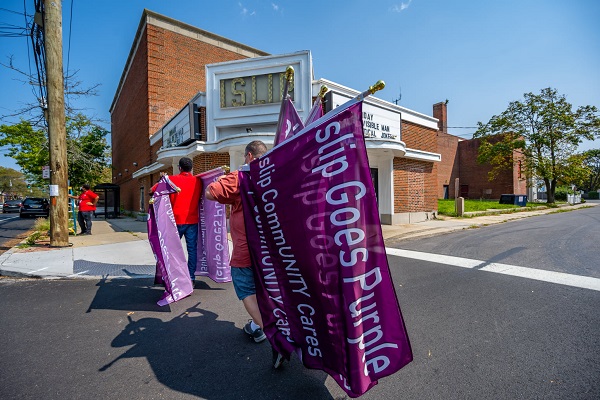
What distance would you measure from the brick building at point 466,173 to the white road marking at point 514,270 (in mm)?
30706

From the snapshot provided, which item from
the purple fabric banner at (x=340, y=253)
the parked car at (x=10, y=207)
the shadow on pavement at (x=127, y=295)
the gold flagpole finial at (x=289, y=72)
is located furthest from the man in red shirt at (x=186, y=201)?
the parked car at (x=10, y=207)

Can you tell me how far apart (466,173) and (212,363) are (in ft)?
137

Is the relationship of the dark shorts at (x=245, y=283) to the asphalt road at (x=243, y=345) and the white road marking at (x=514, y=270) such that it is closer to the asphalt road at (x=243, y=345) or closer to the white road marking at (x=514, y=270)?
the asphalt road at (x=243, y=345)

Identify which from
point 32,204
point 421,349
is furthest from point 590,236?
point 32,204

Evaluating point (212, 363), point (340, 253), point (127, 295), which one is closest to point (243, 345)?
point (212, 363)

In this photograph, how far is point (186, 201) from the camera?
4363mm

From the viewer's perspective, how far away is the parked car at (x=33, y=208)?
21656 mm

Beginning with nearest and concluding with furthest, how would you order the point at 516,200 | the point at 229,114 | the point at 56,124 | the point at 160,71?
the point at 56,124, the point at 229,114, the point at 160,71, the point at 516,200

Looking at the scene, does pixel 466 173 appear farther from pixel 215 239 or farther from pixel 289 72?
pixel 289 72

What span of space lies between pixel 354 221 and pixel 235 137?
8.75 m

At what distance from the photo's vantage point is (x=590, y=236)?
30.2 ft

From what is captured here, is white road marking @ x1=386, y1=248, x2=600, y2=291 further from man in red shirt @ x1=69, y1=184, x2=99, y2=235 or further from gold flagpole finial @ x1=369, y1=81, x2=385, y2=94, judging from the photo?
man in red shirt @ x1=69, y1=184, x2=99, y2=235

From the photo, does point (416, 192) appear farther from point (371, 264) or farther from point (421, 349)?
point (371, 264)

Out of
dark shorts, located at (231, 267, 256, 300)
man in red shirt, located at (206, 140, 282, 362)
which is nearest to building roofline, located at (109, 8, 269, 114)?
man in red shirt, located at (206, 140, 282, 362)
